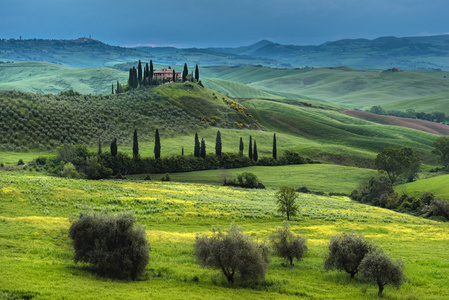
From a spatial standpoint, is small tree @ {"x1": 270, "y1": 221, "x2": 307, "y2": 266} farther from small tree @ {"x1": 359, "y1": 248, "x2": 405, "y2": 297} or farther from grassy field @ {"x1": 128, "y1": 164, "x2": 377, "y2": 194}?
grassy field @ {"x1": 128, "y1": 164, "x2": 377, "y2": 194}

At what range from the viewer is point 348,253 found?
3081 centimetres

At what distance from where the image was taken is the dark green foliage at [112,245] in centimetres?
2756

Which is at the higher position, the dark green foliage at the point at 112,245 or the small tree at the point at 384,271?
the dark green foliage at the point at 112,245

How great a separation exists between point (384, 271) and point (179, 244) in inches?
704

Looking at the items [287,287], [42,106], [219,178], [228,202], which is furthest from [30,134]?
[287,287]

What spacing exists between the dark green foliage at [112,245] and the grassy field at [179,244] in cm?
110

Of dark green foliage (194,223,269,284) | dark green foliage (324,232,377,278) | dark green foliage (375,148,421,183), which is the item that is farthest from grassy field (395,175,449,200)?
dark green foliage (194,223,269,284)

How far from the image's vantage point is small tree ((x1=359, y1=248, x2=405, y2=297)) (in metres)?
27.0

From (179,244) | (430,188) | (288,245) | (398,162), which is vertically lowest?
(430,188)

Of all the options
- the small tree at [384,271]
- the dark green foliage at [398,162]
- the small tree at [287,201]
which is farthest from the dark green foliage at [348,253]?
the dark green foliage at [398,162]

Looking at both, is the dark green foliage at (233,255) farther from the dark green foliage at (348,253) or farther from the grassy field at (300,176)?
the grassy field at (300,176)

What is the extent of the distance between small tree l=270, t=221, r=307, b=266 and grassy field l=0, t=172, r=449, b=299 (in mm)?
1139

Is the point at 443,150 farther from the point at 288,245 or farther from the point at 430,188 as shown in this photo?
the point at 288,245

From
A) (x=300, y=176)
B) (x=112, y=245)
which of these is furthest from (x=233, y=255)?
(x=300, y=176)
